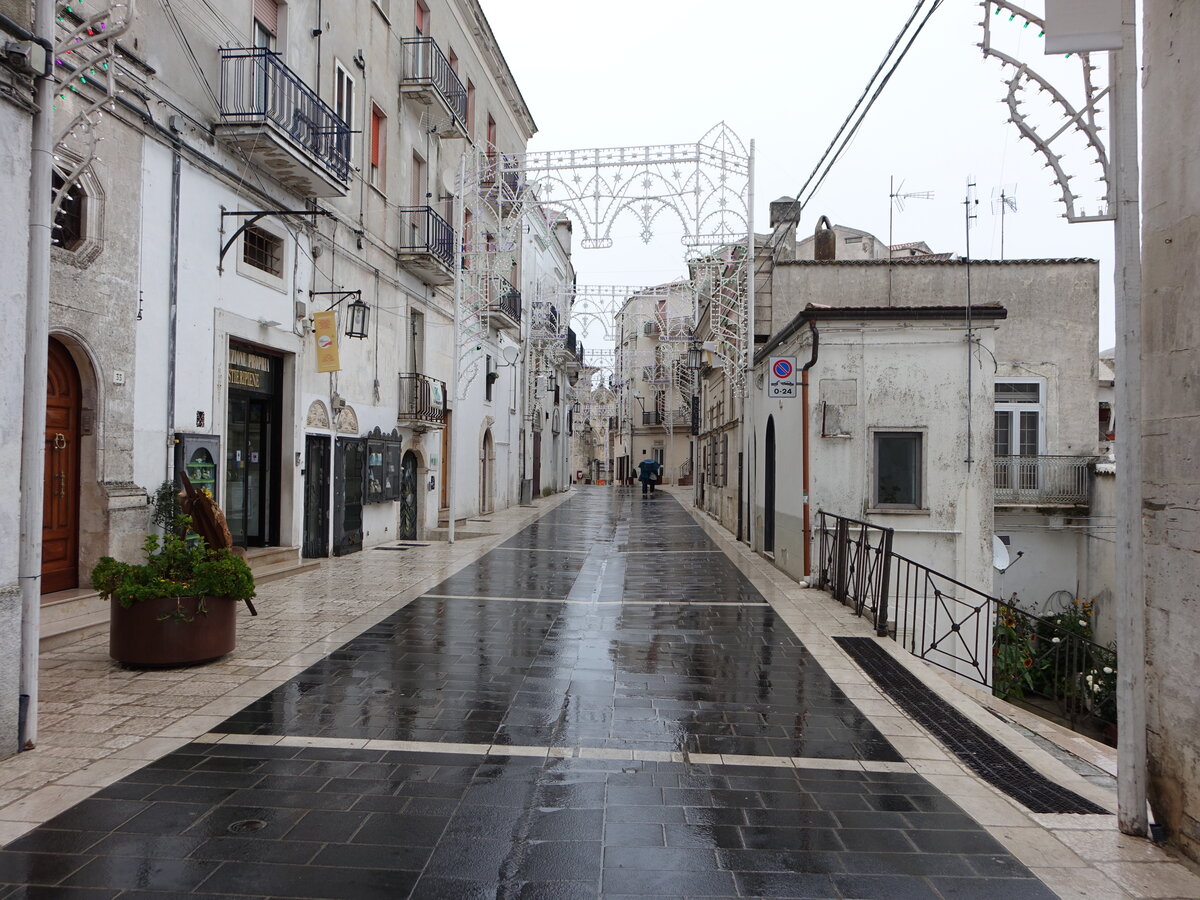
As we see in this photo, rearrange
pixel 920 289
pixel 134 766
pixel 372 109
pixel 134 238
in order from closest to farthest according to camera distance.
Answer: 1. pixel 134 766
2. pixel 134 238
3. pixel 372 109
4. pixel 920 289

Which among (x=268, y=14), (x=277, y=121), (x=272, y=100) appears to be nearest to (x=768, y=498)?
(x=277, y=121)

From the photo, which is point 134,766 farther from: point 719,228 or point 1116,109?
point 719,228

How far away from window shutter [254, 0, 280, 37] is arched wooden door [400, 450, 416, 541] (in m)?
8.01

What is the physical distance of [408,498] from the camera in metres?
17.1

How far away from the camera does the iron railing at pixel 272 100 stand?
9.91 metres

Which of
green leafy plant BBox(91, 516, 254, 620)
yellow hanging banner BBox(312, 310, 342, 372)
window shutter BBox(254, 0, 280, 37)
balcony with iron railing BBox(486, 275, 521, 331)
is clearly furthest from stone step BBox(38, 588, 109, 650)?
balcony with iron railing BBox(486, 275, 521, 331)

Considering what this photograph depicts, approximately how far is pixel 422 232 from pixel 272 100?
20.8 feet

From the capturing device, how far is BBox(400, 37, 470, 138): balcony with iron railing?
1597 centimetres

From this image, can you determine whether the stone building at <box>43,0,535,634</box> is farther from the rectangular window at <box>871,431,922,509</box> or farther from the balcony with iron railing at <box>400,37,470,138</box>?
the rectangular window at <box>871,431,922,509</box>

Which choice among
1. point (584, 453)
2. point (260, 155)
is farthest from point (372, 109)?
point (584, 453)

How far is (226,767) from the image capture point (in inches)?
168

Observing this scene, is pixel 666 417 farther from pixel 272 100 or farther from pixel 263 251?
pixel 272 100

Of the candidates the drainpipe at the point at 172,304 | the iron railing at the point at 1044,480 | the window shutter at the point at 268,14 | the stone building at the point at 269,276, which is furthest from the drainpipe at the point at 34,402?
the iron railing at the point at 1044,480

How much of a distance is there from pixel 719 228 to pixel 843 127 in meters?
6.25
